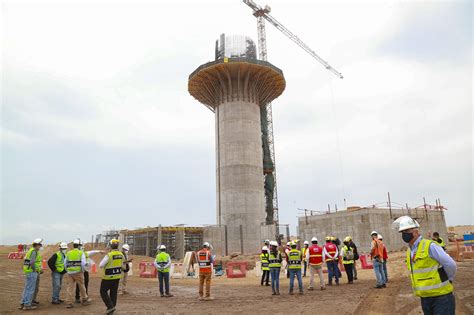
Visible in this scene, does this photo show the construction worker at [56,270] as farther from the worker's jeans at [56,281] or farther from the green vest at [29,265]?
the green vest at [29,265]

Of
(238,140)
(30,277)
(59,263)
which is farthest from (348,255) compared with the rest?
(238,140)

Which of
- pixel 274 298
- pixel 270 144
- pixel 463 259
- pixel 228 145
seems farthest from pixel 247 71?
pixel 274 298

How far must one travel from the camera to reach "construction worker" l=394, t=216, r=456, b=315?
4.14 m

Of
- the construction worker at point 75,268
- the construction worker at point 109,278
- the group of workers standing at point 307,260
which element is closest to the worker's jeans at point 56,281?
the construction worker at point 75,268

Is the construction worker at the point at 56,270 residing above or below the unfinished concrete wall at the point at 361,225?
below

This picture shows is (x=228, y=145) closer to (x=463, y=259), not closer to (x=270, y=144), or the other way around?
(x=270, y=144)

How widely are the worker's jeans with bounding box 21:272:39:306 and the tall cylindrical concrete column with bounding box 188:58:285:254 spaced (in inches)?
1056

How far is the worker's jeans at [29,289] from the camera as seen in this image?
9969 millimetres

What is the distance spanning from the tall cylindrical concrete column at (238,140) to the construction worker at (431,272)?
32081 mm

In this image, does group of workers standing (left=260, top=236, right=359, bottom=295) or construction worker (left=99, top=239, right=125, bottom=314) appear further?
group of workers standing (left=260, top=236, right=359, bottom=295)

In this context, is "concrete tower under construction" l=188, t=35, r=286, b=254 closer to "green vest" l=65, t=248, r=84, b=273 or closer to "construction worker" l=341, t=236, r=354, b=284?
"construction worker" l=341, t=236, r=354, b=284

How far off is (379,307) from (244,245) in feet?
92.3

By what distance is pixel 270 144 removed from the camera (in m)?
48.6

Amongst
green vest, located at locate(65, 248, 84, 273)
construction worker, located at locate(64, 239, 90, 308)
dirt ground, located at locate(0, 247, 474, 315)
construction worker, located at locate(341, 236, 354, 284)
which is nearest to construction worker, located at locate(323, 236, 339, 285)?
construction worker, located at locate(341, 236, 354, 284)
